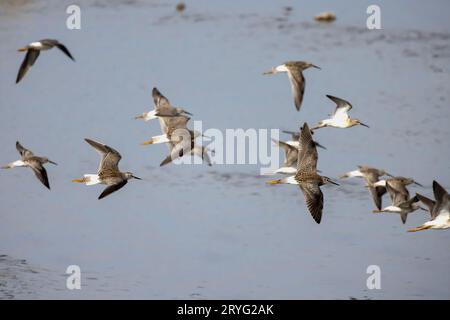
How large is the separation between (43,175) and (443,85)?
960 centimetres

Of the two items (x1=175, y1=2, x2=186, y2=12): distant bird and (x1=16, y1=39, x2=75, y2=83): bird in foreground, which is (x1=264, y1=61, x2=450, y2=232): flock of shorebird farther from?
(x1=175, y1=2, x2=186, y2=12): distant bird

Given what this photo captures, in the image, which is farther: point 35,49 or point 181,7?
point 181,7

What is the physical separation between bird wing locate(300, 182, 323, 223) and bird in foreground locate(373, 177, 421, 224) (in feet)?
8.48

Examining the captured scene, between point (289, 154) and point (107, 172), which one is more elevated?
point (107, 172)

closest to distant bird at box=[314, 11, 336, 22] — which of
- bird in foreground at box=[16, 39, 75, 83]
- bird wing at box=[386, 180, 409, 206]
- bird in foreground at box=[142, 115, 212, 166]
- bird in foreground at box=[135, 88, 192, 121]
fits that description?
bird in foreground at box=[135, 88, 192, 121]

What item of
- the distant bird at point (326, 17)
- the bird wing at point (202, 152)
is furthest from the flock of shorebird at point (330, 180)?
the distant bird at point (326, 17)

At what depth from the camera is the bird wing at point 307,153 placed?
16.2 metres

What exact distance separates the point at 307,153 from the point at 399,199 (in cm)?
299

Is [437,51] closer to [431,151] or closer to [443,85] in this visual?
[443,85]

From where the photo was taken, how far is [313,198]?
53.1 feet

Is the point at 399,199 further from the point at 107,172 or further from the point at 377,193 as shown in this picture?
the point at 107,172

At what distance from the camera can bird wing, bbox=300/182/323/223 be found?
1594 centimetres

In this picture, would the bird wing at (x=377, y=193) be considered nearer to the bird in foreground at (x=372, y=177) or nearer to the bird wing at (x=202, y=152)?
the bird in foreground at (x=372, y=177)

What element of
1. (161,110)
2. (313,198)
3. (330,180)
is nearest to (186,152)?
(161,110)
